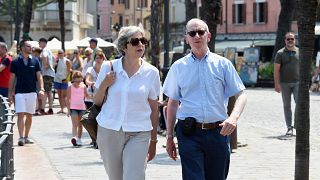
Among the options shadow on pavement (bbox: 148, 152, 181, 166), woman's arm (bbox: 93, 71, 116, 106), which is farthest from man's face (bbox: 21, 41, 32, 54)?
woman's arm (bbox: 93, 71, 116, 106)

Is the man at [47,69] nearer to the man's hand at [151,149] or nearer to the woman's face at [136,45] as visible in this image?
the man's hand at [151,149]

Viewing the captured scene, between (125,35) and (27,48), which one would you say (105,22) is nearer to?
(27,48)

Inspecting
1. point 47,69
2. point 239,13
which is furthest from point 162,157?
point 239,13

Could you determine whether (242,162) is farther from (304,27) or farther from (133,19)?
(133,19)

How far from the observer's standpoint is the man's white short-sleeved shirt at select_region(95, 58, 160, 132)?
7.39 metres

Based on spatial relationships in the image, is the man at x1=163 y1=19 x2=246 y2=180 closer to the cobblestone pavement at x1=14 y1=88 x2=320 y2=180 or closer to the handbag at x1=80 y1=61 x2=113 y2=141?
the handbag at x1=80 y1=61 x2=113 y2=141

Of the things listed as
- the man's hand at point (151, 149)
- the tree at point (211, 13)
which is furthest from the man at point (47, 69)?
the man's hand at point (151, 149)

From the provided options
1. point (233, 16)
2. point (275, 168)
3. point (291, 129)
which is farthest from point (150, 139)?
point (233, 16)

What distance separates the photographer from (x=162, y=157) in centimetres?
1282

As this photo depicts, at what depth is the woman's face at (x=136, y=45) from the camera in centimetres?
743

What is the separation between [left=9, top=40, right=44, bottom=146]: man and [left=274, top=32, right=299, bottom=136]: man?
445cm

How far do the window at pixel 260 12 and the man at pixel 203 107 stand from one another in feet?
208

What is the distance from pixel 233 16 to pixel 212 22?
59.4 m

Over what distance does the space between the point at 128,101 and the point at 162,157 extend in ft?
18.1
